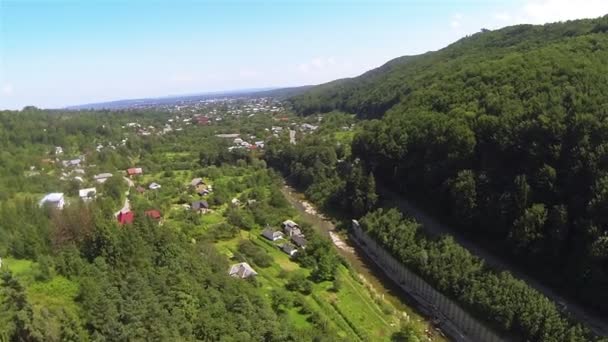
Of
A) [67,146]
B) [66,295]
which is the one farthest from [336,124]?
[66,295]

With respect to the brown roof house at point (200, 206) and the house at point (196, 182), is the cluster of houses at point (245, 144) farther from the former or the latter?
the brown roof house at point (200, 206)

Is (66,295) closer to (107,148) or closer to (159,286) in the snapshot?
(159,286)

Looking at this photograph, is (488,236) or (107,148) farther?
(107,148)

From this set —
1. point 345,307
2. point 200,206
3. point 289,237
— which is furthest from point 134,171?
point 345,307

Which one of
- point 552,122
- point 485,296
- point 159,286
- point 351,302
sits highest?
point 552,122

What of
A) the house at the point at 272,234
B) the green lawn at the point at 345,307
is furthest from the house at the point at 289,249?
the house at the point at 272,234

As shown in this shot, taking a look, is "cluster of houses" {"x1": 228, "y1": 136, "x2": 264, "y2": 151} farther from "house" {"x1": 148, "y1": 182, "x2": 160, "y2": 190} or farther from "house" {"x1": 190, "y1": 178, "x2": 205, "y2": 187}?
"house" {"x1": 148, "y1": 182, "x2": 160, "y2": 190}

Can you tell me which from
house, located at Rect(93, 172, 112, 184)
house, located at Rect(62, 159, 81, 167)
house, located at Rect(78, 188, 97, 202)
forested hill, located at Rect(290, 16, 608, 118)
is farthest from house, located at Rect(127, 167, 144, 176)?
forested hill, located at Rect(290, 16, 608, 118)
